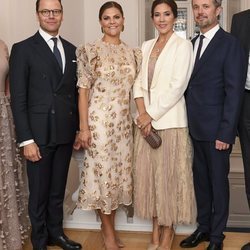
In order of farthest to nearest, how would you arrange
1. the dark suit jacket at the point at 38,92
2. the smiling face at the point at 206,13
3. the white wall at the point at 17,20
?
the white wall at the point at 17,20 < the smiling face at the point at 206,13 < the dark suit jacket at the point at 38,92

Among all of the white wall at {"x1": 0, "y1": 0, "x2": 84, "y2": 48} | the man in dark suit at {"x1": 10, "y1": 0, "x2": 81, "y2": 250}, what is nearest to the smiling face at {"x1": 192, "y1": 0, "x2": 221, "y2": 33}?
the man in dark suit at {"x1": 10, "y1": 0, "x2": 81, "y2": 250}

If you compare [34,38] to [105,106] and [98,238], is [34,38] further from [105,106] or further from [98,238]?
[98,238]

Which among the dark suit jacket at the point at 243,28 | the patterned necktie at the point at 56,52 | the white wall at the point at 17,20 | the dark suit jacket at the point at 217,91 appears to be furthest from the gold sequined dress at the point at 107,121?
the white wall at the point at 17,20

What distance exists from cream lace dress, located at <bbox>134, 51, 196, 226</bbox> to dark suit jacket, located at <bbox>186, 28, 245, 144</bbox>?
13 cm

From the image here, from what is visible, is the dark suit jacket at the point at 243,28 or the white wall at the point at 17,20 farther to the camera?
the white wall at the point at 17,20

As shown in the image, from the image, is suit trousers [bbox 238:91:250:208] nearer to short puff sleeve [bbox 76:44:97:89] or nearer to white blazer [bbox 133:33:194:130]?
white blazer [bbox 133:33:194:130]

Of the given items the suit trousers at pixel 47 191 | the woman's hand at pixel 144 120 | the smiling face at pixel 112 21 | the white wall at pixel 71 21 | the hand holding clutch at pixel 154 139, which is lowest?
the suit trousers at pixel 47 191

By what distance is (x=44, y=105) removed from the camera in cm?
250

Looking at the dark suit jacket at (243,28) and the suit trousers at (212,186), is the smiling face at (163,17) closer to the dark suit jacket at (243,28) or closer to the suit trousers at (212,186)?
the dark suit jacket at (243,28)

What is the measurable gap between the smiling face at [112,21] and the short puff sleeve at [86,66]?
138 mm

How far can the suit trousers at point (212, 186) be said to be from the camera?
8.54ft

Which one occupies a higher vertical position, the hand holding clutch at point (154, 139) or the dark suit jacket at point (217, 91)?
the dark suit jacket at point (217, 91)

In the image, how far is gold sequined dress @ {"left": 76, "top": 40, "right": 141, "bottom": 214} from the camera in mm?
2525

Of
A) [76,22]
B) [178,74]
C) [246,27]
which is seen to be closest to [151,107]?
[178,74]
